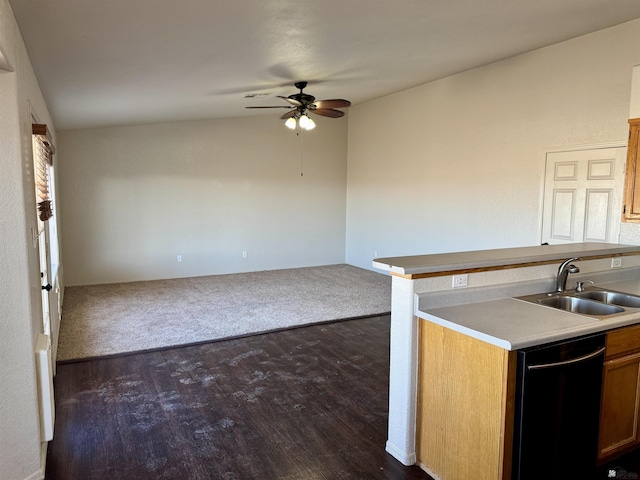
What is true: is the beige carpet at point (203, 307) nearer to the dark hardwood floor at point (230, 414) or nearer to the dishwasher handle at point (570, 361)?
the dark hardwood floor at point (230, 414)

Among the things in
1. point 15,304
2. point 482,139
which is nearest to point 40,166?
point 15,304

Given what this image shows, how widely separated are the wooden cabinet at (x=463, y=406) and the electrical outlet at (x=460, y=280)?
279 millimetres

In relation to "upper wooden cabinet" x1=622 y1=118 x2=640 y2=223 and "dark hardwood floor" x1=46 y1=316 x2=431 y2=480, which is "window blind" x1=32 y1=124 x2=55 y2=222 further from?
"upper wooden cabinet" x1=622 y1=118 x2=640 y2=223

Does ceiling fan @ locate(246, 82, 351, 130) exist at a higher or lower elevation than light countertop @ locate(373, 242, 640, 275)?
higher

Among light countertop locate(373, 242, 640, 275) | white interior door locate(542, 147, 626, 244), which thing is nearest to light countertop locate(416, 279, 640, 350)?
light countertop locate(373, 242, 640, 275)

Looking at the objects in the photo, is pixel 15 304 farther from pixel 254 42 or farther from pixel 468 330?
pixel 254 42

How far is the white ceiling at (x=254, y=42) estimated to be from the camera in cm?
246

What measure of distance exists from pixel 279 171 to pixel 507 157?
13.6 ft

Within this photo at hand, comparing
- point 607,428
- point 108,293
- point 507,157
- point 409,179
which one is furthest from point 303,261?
point 607,428

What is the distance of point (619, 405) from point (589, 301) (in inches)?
22.9

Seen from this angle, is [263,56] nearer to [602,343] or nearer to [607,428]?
[602,343]

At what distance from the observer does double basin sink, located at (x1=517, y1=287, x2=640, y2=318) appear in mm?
2537

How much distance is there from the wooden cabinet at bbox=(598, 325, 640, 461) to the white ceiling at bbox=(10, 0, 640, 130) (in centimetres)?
242

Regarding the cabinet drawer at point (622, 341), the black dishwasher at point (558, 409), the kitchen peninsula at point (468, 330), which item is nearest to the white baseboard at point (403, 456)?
the kitchen peninsula at point (468, 330)
